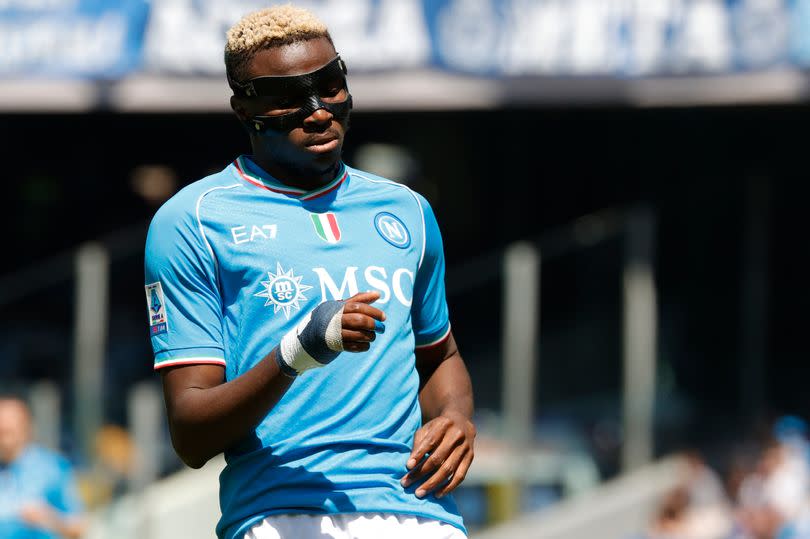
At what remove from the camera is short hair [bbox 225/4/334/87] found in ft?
10.6

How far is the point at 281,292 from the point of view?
314cm

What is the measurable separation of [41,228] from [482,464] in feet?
24.4

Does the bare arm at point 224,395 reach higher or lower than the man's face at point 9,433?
higher

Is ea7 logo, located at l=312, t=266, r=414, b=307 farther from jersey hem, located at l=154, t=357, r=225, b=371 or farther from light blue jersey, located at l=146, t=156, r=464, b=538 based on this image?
jersey hem, located at l=154, t=357, r=225, b=371

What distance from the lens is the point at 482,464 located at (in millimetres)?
10617

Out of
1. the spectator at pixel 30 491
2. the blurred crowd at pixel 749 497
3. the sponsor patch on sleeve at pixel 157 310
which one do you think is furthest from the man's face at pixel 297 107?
the blurred crowd at pixel 749 497

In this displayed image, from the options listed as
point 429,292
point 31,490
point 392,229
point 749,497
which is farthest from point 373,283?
point 749,497

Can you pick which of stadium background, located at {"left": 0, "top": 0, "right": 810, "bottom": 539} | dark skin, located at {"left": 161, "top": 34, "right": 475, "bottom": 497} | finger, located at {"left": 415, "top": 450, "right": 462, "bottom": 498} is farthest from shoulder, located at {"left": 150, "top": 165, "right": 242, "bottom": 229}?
stadium background, located at {"left": 0, "top": 0, "right": 810, "bottom": 539}

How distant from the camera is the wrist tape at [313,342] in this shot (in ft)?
9.30

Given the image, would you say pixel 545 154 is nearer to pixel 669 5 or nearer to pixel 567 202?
pixel 567 202

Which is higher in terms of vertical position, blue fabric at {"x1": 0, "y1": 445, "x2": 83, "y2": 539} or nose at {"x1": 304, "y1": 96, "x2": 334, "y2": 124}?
nose at {"x1": 304, "y1": 96, "x2": 334, "y2": 124}

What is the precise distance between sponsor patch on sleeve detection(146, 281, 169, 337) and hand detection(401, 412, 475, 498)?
0.64 metres

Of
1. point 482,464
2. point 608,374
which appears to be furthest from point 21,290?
point 608,374

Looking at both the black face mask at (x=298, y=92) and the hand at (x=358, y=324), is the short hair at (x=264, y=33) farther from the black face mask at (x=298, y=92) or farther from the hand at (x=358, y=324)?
the hand at (x=358, y=324)
